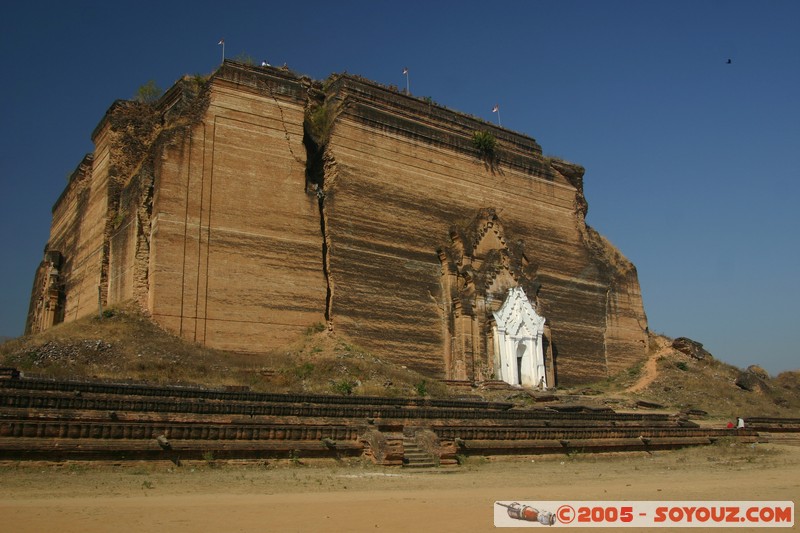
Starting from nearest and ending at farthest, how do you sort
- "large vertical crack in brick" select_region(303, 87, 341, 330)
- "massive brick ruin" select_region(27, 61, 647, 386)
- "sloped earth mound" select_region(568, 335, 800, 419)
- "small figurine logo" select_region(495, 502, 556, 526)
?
"small figurine logo" select_region(495, 502, 556, 526)
"massive brick ruin" select_region(27, 61, 647, 386)
"large vertical crack in brick" select_region(303, 87, 341, 330)
"sloped earth mound" select_region(568, 335, 800, 419)

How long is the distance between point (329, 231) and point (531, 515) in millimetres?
20810

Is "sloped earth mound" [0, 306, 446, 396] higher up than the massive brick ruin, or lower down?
lower down

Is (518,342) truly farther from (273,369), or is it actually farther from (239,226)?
(239,226)

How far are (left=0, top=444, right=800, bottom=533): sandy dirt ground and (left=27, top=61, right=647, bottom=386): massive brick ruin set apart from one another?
12875 millimetres

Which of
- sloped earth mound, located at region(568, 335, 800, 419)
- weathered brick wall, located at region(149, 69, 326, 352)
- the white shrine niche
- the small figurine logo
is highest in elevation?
weathered brick wall, located at region(149, 69, 326, 352)

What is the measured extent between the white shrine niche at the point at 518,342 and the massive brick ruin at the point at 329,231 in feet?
0.47

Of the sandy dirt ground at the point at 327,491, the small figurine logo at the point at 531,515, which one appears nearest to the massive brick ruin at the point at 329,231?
the sandy dirt ground at the point at 327,491

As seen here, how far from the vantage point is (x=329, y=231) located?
27.5 m

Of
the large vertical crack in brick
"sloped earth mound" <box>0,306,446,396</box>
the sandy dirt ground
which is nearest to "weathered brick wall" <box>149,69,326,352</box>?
the large vertical crack in brick

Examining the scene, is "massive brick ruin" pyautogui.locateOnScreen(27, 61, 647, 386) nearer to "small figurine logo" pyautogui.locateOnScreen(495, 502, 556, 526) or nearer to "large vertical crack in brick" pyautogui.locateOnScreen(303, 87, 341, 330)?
"large vertical crack in brick" pyautogui.locateOnScreen(303, 87, 341, 330)

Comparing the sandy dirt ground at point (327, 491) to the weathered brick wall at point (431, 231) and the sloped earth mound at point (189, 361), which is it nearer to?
the sloped earth mound at point (189, 361)

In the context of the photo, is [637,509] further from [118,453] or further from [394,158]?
[394,158]

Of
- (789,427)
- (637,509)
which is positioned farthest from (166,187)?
(789,427)

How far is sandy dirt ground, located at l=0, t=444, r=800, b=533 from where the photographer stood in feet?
22.6
